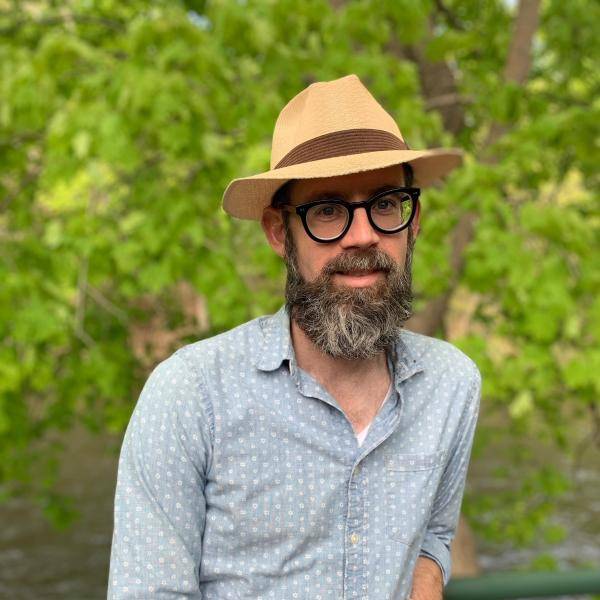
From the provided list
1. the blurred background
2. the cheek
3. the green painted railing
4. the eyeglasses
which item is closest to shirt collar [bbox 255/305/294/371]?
the cheek

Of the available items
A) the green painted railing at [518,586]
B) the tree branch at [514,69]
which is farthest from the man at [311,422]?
the tree branch at [514,69]

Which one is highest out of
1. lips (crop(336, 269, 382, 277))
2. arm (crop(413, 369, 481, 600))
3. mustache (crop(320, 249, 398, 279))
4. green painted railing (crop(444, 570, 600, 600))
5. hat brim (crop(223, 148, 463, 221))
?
hat brim (crop(223, 148, 463, 221))

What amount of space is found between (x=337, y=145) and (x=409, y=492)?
77cm

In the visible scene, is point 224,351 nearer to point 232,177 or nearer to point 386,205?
point 386,205

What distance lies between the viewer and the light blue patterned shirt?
5.42 ft

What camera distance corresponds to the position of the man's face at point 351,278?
1807 millimetres

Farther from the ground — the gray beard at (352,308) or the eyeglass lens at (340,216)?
the eyeglass lens at (340,216)

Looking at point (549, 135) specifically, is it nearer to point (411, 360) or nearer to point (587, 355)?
point (587, 355)

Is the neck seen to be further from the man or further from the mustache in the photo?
the mustache

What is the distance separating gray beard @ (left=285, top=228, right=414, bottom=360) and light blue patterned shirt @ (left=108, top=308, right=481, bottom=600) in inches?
3.3

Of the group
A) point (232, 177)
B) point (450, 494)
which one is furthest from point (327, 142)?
point (232, 177)

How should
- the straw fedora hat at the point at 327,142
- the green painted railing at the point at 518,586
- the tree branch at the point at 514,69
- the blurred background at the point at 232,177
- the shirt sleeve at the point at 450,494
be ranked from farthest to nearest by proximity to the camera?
the tree branch at the point at 514,69 → the blurred background at the point at 232,177 → the green painted railing at the point at 518,586 → the shirt sleeve at the point at 450,494 → the straw fedora hat at the point at 327,142

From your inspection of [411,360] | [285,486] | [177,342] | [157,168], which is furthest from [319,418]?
[177,342]

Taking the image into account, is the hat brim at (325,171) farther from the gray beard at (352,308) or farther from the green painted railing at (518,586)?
the green painted railing at (518,586)
